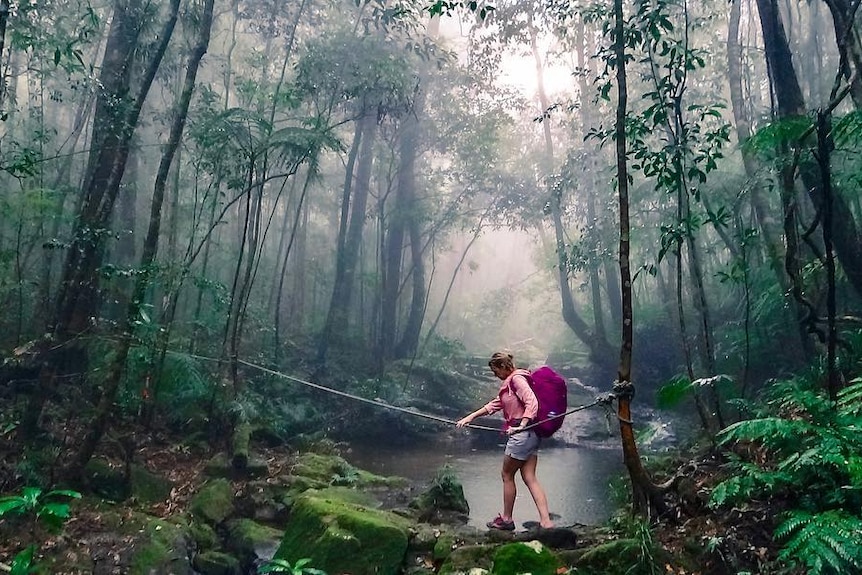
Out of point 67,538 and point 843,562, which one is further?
point 67,538

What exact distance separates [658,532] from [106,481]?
20.2 feet

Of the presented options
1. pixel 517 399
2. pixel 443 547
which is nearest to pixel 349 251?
pixel 517 399

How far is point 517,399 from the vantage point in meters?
5.57

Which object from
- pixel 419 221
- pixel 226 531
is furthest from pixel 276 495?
pixel 419 221

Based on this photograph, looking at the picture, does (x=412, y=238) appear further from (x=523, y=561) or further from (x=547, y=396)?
(x=523, y=561)

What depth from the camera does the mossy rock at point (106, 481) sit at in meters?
6.77

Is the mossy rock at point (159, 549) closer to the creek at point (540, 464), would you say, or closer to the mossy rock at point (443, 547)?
the mossy rock at point (443, 547)

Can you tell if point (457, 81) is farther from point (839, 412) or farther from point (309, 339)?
point (839, 412)

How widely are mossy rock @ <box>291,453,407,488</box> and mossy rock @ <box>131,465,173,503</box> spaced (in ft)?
6.06

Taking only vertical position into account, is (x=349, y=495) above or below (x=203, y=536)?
above

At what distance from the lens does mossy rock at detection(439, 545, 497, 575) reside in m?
4.52

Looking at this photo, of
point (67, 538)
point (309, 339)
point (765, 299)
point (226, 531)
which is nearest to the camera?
point (67, 538)

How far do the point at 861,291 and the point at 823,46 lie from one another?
13.4 meters

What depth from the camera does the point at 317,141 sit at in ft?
31.7
